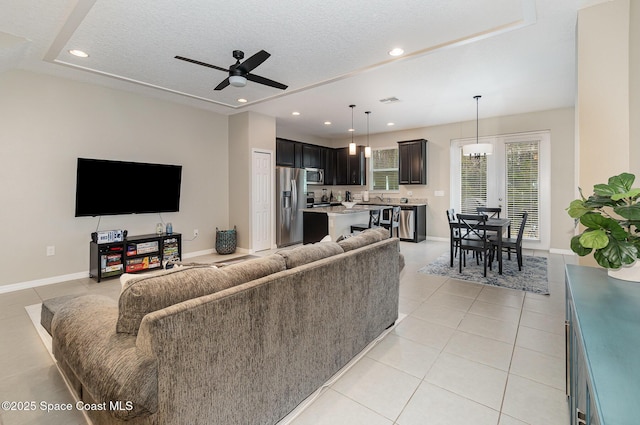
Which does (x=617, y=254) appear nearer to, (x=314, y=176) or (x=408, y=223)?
(x=408, y=223)

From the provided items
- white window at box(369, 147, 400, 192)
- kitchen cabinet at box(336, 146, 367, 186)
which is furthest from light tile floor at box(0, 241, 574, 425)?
kitchen cabinet at box(336, 146, 367, 186)

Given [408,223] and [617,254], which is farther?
[408,223]

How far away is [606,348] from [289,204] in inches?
234

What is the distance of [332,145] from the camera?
9039mm

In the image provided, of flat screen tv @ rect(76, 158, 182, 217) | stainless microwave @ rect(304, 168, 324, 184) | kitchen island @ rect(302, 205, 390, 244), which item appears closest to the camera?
flat screen tv @ rect(76, 158, 182, 217)

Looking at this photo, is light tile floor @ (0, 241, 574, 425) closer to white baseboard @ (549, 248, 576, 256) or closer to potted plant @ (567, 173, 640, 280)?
potted plant @ (567, 173, 640, 280)

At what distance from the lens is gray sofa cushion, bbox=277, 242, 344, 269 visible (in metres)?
1.79

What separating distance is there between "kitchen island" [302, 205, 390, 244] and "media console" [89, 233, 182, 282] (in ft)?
8.27

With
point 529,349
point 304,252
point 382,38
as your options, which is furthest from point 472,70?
point 304,252

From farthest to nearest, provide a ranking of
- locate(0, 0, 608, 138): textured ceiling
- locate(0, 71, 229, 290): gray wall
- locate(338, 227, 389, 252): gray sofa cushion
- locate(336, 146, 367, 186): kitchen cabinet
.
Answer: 1. locate(336, 146, 367, 186): kitchen cabinet
2. locate(0, 71, 229, 290): gray wall
3. locate(0, 0, 608, 138): textured ceiling
4. locate(338, 227, 389, 252): gray sofa cushion

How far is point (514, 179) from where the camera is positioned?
20.6 ft

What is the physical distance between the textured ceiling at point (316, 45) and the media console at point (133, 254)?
90.9 inches

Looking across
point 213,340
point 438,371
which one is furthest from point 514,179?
point 213,340

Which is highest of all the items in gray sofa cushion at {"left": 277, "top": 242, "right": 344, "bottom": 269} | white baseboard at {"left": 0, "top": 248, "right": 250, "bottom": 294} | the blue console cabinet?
gray sofa cushion at {"left": 277, "top": 242, "right": 344, "bottom": 269}
